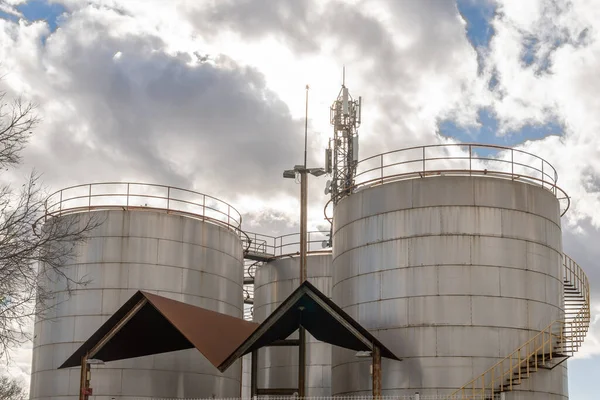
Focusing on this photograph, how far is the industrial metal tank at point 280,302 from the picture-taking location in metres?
43.3

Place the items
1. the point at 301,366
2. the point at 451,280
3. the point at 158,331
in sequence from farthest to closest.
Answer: the point at 158,331
the point at 451,280
the point at 301,366

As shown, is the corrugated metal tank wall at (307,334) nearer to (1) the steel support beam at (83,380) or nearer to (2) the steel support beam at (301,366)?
(2) the steel support beam at (301,366)

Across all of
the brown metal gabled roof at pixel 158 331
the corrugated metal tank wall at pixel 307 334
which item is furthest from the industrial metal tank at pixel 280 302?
the brown metal gabled roof at pixel 158 331

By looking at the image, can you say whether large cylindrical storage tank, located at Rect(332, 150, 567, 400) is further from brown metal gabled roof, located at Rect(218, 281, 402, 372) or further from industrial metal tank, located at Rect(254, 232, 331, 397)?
industrial metal tank, located at Rect(254, 232, 331, 397)

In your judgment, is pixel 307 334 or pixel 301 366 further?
pixel 307 334

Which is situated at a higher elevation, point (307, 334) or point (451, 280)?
point (451, 280)

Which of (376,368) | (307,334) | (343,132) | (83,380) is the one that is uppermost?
(343,132)

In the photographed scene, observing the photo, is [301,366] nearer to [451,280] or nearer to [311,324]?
[311,324]

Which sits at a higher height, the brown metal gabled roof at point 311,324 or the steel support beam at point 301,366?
the brown metal gabled roof at point 311,324

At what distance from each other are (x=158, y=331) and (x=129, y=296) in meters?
5.33

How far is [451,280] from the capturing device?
28281 millimetres

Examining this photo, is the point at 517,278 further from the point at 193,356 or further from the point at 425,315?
the point at 193,356

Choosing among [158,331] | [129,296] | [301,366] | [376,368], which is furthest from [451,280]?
[129,296]

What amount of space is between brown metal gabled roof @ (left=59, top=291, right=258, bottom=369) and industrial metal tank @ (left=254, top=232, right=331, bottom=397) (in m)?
12.4
